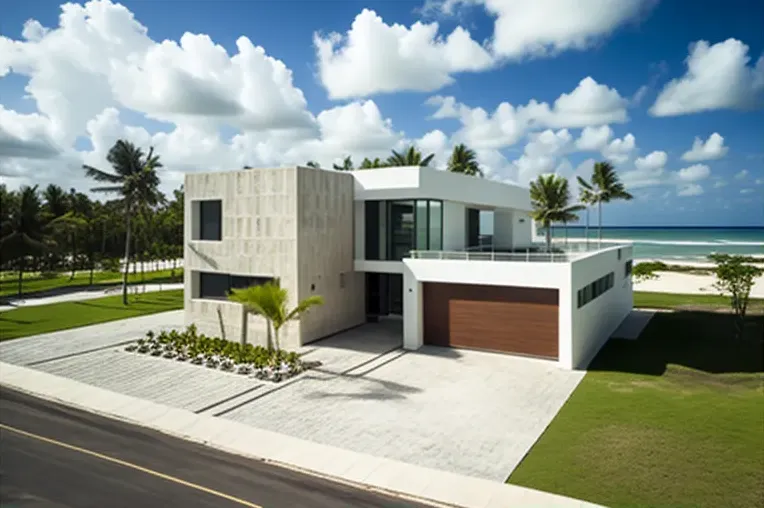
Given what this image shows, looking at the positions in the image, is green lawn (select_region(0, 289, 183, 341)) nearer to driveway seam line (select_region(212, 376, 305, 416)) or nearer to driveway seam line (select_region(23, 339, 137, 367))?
driveway seam line (select_region(23, 339, 137, 367))

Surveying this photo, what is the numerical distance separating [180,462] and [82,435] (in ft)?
10.6

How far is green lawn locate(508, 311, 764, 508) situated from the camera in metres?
9.73

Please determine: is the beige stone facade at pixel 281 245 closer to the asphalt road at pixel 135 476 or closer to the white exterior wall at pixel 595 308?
the asphalt road at pixel 135 476

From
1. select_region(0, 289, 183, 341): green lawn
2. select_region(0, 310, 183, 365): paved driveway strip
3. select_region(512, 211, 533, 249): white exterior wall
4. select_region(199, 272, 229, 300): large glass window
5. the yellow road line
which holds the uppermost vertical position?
select_region(512, 211, 533, 249): white exterior wall

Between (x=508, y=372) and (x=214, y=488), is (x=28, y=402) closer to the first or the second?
(x=214, y=488)

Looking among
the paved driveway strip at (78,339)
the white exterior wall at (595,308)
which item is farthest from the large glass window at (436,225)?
the paved driveway strip at (78,339)

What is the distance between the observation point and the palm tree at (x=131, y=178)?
34.2 metres

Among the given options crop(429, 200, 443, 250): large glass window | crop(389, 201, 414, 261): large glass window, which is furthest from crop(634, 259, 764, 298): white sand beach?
crop(389, 201, 414, 261): large glass window

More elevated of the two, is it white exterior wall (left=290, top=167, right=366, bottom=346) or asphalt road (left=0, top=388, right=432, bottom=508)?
white exterior wall (left=290, top=167, right=366, bottom=346)

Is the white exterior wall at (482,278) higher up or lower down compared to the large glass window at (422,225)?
lower down

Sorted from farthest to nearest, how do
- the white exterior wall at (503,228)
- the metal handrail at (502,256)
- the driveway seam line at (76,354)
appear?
the white exterior wall at (503,228)
the metal handrail at (502,256)
the driveway seam line at (76,354)

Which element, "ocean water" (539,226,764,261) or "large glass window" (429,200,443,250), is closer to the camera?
"large glass window" (429,200,443,250)

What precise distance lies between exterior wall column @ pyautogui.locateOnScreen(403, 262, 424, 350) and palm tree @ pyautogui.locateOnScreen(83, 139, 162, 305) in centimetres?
2204

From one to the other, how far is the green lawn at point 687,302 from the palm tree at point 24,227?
1308 inches
